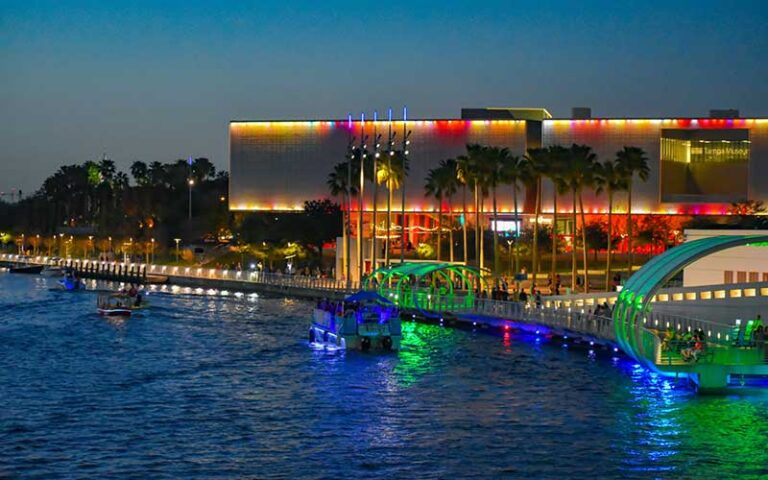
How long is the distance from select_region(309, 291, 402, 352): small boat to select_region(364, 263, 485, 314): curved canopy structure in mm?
15301

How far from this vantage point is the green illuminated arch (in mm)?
50156

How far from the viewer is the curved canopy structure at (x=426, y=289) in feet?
271

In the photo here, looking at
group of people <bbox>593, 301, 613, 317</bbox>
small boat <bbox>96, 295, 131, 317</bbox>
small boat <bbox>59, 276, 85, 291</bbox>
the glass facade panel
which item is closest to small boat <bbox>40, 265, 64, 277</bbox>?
small boat <bbox>59, 276, 85, 291</bbox>

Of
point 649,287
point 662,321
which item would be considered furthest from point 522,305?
point 649,287

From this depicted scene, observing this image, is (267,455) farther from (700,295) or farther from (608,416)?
(700,295)

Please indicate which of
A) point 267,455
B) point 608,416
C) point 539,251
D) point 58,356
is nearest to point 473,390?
point 608,416

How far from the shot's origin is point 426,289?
287 ft

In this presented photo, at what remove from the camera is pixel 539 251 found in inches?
5640

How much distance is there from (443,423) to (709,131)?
115m

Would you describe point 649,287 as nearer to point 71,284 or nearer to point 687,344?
point 687,344

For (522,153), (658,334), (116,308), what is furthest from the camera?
(522,153)

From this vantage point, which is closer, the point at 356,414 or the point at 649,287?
the point at 356,414

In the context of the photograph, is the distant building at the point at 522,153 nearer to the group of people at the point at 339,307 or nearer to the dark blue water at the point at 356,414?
the group of people at the point at 339,307

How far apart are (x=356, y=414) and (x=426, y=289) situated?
138ft
